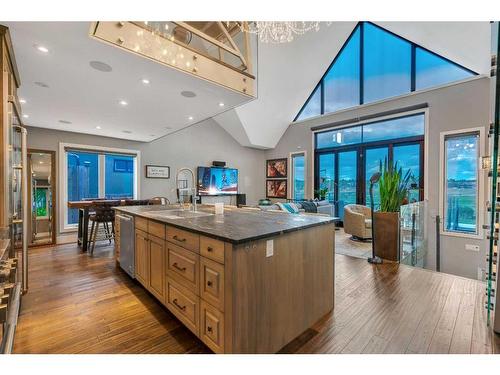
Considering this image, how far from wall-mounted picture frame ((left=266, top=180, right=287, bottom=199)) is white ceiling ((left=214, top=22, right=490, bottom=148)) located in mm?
1358

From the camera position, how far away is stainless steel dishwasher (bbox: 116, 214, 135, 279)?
8.88 feet

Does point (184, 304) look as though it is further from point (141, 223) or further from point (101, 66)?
point (101, 66)

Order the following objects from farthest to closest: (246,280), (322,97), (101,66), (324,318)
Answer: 1. (322,97)
2. (101,66)
3. (324,318)
4. (246,280)

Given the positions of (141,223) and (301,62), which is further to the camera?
(301,62)

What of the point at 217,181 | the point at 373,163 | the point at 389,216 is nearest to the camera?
the point at 389,216

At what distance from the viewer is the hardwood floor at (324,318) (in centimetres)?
167

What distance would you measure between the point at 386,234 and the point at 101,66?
423 cm

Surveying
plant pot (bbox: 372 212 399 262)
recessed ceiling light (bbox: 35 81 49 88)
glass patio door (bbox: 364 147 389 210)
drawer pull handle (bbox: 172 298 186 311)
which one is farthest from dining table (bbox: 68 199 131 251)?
glass patio door (bbox: 364 147 389 210)

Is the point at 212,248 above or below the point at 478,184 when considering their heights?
below

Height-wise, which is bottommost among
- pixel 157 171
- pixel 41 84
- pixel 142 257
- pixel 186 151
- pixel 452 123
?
pixel 142 257

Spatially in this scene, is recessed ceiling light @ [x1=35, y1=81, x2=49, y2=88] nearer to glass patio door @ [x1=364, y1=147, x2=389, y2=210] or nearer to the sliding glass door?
the sliding glass door

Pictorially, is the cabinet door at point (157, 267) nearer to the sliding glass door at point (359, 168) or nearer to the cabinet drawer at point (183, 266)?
the cabinet drawer at point (183, 266)

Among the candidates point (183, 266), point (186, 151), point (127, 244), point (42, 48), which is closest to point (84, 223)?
point (127, 244)

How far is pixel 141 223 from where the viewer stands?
2506 mm
